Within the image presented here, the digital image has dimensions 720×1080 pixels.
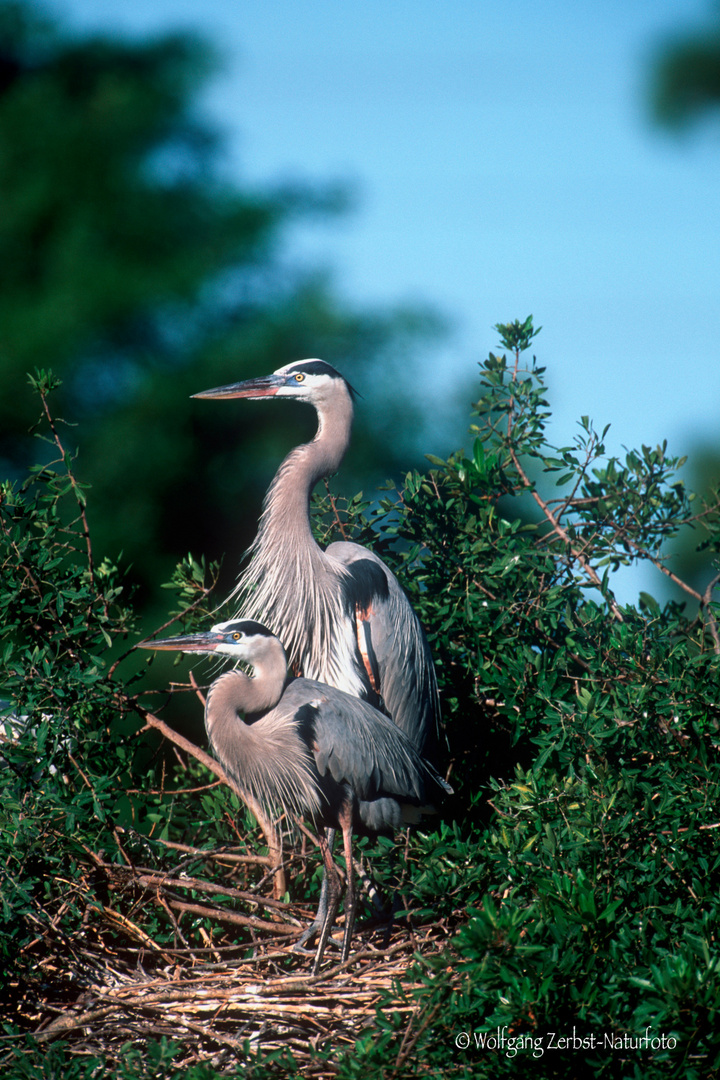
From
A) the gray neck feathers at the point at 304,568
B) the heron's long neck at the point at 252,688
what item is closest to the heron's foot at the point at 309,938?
the heron's long neck at the point at 252,688

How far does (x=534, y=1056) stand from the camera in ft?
7.06

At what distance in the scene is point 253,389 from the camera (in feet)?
13.9

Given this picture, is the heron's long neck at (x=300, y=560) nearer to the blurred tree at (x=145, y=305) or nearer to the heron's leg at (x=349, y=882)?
the heron's leg at (x=349, y=882)

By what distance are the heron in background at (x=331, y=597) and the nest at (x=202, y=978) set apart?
2.94ft

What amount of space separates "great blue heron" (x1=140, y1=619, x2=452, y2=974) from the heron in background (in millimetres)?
377

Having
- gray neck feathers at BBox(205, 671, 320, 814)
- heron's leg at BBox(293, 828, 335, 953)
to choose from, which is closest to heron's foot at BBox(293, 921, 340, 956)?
heron's leg at BBox(293, 828, 335, 953)

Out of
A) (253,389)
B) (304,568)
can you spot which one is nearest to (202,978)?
(304,568)

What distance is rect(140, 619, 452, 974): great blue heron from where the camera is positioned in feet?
11.5

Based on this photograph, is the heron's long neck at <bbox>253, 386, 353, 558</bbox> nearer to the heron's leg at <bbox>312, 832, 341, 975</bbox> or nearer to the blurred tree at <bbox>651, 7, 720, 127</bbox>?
the heron's leg at <bbox>312, 832, 341, 975</bbox>

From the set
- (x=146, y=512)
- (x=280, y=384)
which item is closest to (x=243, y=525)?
(x=146, y=512)

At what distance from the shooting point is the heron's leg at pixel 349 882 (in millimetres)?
3289

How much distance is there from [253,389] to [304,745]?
1586 mm

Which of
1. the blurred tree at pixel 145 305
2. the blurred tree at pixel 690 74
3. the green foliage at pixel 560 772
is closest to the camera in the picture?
the green foliage at pixel 560 772

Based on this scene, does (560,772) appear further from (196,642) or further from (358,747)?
(196,642)
